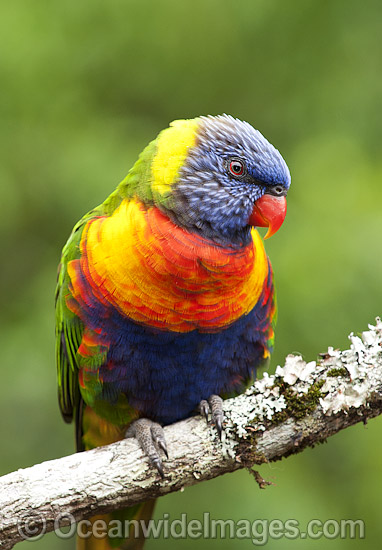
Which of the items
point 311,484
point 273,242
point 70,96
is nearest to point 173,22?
point 70,96

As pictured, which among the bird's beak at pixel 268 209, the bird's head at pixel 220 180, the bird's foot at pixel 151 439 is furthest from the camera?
the bird's beak at pixel 268 209

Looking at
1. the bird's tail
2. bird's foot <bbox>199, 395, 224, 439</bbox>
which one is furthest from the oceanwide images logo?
bird's foot <bbox>199, 395, 224, 439</bbox>

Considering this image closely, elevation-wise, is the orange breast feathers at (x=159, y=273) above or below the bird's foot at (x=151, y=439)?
above

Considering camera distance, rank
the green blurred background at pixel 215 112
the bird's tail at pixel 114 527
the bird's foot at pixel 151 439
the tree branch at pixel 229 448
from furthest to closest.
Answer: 1. the green blurred background at pixel 215 112
2. the bird's tail at pixel 114 527
3. the bird's foot at pixel 151 439
4. the tree branch at pixel 229 448

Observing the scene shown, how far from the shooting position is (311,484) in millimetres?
3967

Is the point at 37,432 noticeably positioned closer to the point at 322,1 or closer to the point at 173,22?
the point at 173,22

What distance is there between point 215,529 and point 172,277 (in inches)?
83.4

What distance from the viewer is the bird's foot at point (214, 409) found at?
2.68m

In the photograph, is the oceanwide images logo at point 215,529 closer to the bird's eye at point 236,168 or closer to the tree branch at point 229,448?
the tree branch at point 229,448

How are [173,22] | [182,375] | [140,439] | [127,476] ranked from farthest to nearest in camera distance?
[173,22]
[182,375]
[140,439]
[127,476]

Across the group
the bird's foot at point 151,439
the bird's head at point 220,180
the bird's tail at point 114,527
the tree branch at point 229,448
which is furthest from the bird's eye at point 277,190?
the bird's tail at point 114,527

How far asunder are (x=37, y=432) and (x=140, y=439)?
1748 millimetres

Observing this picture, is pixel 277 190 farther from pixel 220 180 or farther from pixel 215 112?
pixel 215 112

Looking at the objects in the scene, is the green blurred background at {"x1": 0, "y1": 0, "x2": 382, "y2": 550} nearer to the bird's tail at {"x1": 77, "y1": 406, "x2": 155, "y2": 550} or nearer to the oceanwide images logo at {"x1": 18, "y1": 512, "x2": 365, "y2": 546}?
the oceanwide images logo at {"x1": 18, "y1": 512, "x2": 365, "y2": 546}
